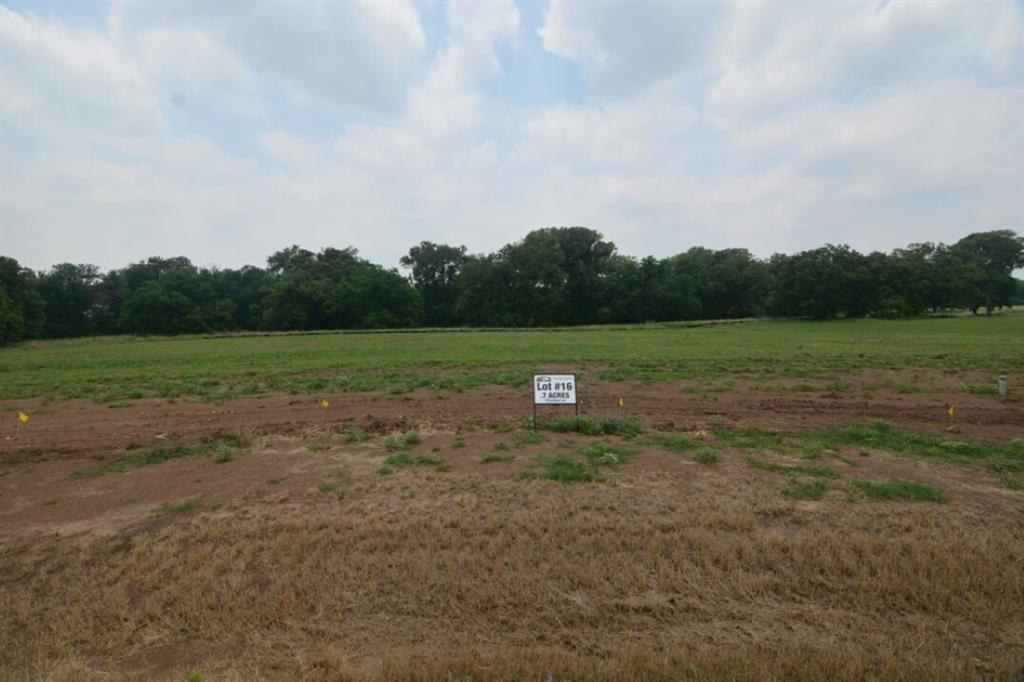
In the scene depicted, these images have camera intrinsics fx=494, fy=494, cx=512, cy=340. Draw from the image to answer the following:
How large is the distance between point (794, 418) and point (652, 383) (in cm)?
597

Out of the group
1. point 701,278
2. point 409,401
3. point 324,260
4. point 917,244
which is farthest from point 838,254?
point 324,260

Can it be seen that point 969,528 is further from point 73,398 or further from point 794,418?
point 73,398

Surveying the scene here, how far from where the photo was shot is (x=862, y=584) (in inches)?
178

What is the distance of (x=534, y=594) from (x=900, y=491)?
5412 millimetres

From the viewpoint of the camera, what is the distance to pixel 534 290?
91125 mm

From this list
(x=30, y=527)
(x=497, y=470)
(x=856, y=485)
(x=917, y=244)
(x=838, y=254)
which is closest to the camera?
(x=30, y=527)

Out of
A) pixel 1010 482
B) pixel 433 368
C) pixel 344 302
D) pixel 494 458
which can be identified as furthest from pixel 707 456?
pixel 344 302

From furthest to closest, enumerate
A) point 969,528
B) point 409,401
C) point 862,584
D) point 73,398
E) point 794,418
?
point 73,398, point 409,401, point 794,418, point 969,528, point 862,584

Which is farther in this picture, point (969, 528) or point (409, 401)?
point (409, 401)

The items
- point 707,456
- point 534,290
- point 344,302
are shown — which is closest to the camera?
point 707,456

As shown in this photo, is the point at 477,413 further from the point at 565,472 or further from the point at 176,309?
the point at 176,309

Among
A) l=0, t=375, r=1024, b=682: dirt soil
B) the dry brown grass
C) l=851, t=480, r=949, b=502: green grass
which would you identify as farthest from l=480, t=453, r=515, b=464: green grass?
l=851, t=480, r=949, b=502: green grass

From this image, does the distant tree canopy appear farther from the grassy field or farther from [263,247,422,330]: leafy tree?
the grassy field

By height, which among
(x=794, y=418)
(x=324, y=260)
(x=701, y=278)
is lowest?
(x=794, y=418)
